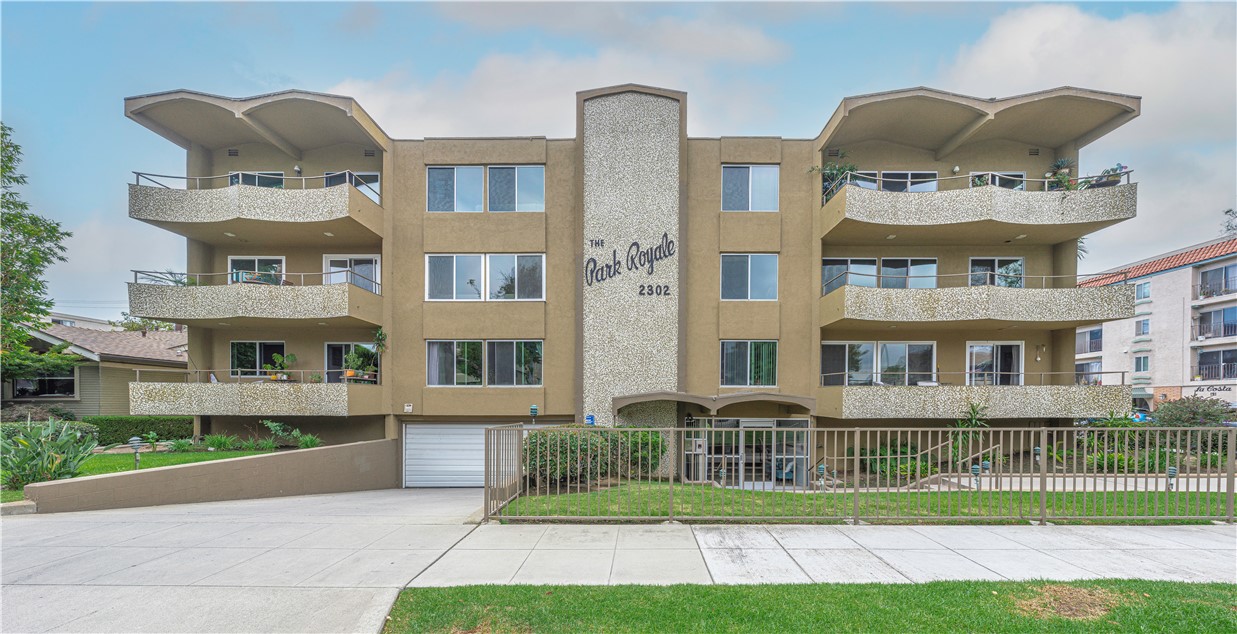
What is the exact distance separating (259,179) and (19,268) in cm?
971

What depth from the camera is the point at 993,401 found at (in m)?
15.5

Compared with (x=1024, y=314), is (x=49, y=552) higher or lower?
lower

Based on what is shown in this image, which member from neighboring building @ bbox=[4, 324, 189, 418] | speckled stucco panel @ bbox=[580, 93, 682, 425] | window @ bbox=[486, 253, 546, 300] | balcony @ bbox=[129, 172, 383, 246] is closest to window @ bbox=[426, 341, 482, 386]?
window @ bbox=[486, 253, 546, 300]

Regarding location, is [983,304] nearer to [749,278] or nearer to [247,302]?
[749,278]

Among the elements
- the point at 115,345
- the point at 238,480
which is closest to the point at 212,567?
the point at 238,480

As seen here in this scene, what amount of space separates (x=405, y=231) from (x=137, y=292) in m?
8.12

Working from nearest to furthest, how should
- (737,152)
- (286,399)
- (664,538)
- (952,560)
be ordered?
(952,560) < (664,538) < (286,399) < (737,152)

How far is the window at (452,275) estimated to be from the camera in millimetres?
17312

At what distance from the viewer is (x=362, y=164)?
18.0 meters

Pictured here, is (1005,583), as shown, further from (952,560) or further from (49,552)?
(49,552)

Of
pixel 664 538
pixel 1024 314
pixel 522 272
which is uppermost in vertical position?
pixel 522 272

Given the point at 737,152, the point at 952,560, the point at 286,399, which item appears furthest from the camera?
the point at 737,152

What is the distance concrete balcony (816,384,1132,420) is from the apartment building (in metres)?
0.07

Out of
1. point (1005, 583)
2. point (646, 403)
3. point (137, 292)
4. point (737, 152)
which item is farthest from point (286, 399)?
point (1005, 583)
